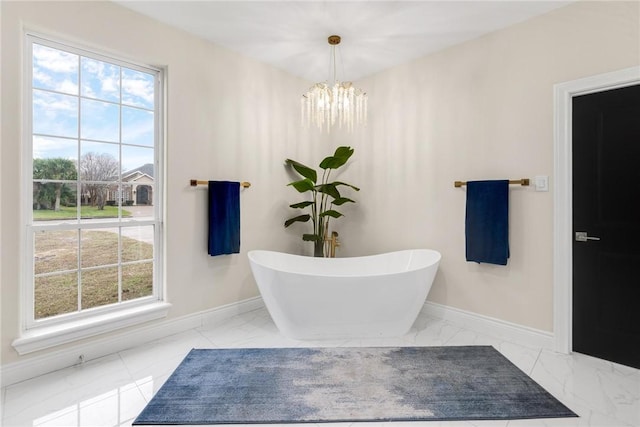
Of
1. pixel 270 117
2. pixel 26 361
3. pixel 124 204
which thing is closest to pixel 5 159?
pixel 124 204

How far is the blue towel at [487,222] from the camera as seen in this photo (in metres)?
2.49

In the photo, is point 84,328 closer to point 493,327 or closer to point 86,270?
point 86,270

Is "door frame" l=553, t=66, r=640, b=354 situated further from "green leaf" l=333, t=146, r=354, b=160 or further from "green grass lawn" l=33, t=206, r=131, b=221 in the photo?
"green grass lawn" l=33, t=206, r=131, b=221

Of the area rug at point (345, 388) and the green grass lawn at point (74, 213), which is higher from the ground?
the green grass lawn at point (74, 213)

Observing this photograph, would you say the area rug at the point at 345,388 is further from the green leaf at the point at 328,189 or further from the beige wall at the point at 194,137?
the green leaf at the point at 328,189

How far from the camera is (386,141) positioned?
3.34 m

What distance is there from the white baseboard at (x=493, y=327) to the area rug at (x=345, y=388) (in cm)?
33

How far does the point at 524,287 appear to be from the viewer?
2459 millimetres

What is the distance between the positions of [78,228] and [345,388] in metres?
2.13

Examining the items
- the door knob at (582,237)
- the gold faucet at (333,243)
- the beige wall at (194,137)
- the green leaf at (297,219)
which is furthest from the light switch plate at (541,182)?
the beige wall at (194,137)

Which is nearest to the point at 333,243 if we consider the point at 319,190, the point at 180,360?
the point at 319,190

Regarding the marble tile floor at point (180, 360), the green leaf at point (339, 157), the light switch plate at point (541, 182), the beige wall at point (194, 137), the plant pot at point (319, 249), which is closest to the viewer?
the marble tile floor at point (180, 360)

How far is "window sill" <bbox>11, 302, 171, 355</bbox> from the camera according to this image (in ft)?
6.26

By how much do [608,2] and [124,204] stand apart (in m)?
3.79
